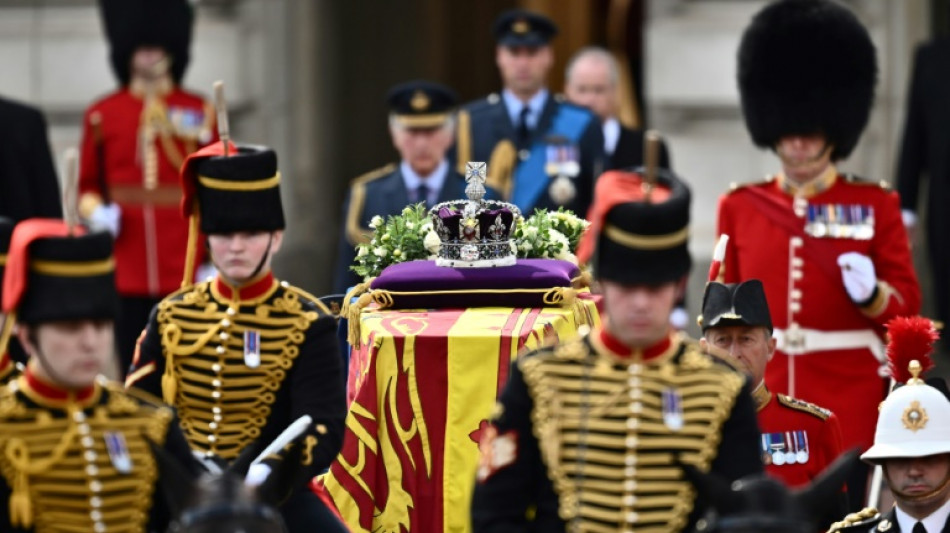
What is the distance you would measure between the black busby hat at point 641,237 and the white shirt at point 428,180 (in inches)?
214

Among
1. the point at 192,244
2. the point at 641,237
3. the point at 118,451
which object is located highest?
the point at 641,237

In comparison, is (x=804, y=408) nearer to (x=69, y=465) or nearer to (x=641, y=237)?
(x=641, y=237)

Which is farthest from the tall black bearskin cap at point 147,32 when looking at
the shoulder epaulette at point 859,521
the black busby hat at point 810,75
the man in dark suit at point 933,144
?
the shoulder epaulette at point 859,521

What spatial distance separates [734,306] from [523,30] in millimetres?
5092

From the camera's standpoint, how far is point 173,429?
722 centimetres

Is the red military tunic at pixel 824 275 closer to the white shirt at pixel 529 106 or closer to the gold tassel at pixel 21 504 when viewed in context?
the white shirt at pixel 529 106

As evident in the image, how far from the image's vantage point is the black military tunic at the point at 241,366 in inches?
327

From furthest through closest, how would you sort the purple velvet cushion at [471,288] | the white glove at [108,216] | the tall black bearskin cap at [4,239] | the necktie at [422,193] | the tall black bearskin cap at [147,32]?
the tall black bearskin cap at [147,32] → the white glove at [108,216] → the necktie at [422,193] → the purple velvet cushion at [471,288] → the tall black bearskin cap at [4,239]

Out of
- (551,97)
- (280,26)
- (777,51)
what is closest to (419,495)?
(777,51)

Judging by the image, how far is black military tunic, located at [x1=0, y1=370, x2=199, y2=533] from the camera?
6965mm

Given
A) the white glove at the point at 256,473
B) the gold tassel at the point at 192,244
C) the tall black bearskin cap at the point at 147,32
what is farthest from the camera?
the tall black bearskin cap at the point at 147,32

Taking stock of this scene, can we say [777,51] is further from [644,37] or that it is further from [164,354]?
[644,37]

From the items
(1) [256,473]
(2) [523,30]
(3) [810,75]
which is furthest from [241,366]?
(2) [523,30]

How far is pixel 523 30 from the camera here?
1393 cm
